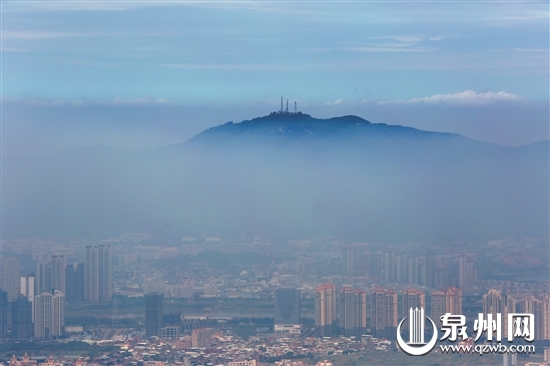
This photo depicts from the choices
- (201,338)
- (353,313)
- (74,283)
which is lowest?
(201,338)

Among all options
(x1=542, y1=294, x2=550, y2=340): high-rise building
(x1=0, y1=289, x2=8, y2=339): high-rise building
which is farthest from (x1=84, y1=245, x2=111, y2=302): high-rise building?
(x1=542, y1=294, x2=550, y2=340): high-rise building

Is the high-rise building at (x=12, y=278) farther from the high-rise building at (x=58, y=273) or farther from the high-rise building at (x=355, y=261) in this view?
the high-rise building at (x=355, y=261)

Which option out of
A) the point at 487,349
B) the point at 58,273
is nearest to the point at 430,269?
the point at 487,349

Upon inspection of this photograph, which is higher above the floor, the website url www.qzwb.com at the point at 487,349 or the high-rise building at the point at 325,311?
the high-rise building at the point at 325,311

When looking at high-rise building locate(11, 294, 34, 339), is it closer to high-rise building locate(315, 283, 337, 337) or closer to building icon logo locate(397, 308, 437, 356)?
high-rise building locate(315, 283, 337, 337)

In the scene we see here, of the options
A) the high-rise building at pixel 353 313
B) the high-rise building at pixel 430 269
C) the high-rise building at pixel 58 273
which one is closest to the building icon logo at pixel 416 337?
the high-rise building at pixel 353 313

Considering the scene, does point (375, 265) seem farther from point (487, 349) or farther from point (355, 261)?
point (487, 349)

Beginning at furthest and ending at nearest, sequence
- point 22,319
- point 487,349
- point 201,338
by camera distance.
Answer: point 22,319, point 201,338, point 487,349
